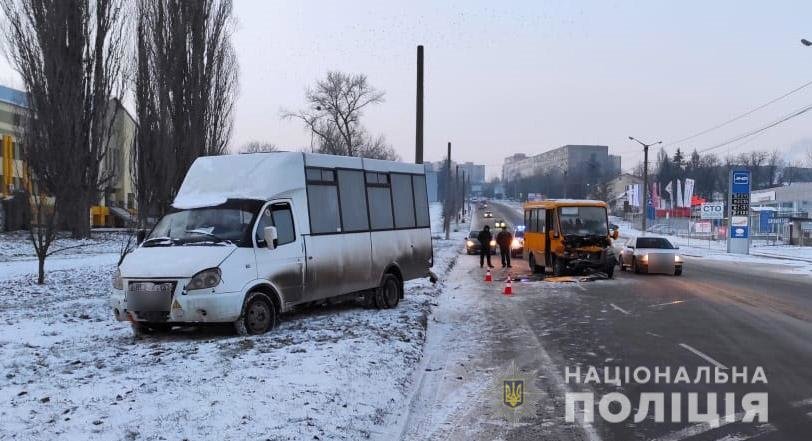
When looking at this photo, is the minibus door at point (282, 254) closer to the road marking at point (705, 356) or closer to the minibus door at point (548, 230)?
the road marking at point (705, 356)

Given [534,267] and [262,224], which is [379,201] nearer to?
[262,224]

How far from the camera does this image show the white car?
942 inches

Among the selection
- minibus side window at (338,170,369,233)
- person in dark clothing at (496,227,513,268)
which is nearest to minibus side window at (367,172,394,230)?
minibus side window at (338,170,369,233)

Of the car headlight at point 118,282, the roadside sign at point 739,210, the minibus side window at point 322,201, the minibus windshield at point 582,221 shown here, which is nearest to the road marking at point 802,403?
the minibus side window at point 322,201

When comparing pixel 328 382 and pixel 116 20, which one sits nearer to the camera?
pixel 328 382

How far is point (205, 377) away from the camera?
719cm

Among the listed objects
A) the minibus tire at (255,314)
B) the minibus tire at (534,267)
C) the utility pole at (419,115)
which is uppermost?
the utility pole at (419,115)

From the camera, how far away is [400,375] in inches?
316

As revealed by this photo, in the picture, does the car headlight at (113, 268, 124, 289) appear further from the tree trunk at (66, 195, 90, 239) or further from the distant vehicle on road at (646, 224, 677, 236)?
the distant vehicle on road at (646, 224, 677, 236)

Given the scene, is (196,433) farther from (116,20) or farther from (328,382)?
(116,20)

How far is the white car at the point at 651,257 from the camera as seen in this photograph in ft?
78.5

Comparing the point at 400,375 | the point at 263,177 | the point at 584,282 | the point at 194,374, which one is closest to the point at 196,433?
the point at 194,374

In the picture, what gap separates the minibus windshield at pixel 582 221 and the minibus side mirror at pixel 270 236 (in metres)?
14.1

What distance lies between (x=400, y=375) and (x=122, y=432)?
340cm
